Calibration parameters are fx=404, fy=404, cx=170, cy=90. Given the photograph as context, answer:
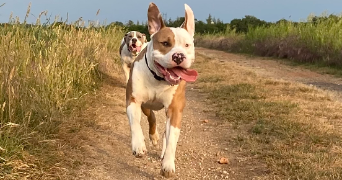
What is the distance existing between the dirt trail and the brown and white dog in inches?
14.2

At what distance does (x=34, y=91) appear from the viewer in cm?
385

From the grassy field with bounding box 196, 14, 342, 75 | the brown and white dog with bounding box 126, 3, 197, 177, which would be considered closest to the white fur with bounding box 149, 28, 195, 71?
Answer: the brown and white dog with bounding box 126, 3, 197, 177

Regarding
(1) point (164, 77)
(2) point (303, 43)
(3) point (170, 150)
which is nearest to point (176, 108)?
(1) point (164, 77)

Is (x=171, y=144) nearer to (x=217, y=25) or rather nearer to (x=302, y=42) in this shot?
(x=302, y=42)

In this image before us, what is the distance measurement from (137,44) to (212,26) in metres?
28.4

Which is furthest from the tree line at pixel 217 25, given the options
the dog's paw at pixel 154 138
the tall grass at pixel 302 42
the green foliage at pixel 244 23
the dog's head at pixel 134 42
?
the dog's paw at pixel 154 138

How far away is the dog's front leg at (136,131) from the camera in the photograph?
3.27 m

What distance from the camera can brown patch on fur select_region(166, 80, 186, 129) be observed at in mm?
3530

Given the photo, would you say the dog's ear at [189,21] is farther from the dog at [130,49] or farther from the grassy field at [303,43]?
the grassy field at [303,43]

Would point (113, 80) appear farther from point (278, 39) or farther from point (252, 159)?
point (278, 39)

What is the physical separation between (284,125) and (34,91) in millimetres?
2721

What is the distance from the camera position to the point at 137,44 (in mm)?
7828

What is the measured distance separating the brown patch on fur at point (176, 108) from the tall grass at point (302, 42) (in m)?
9.38

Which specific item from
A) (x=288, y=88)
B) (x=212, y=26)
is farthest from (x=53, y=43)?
(x=212, y=26)
